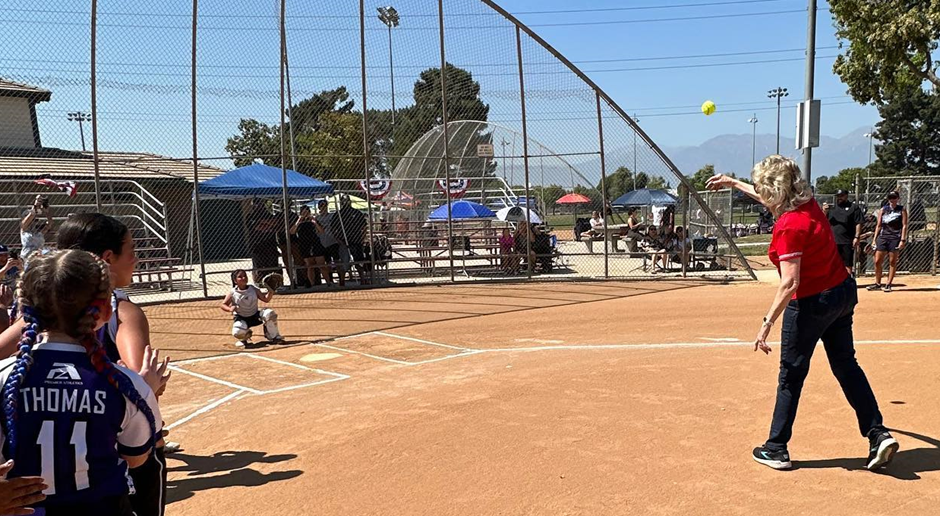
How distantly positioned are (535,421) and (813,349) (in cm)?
221

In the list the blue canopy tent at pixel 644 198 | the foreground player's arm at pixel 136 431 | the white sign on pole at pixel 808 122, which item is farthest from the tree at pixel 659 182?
the foreground player's arm at pixel 136 431

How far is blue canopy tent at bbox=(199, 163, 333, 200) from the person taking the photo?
51.1 feet

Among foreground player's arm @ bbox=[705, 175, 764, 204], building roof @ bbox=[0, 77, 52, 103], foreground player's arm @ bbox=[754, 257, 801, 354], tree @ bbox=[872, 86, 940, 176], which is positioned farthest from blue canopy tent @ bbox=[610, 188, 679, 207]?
tree @ bbox=[872, 86, 940, 176]

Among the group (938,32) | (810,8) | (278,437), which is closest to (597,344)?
(278,437)

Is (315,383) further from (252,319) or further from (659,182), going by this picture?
(659,182)

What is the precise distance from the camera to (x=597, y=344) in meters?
9.10

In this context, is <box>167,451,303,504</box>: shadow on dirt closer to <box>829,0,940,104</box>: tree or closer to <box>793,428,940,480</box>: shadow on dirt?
<box>793,428,940,480</box>: shadow on dirt

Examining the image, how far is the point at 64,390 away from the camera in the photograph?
83.7 inches

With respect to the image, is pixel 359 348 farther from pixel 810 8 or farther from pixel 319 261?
pixel 810 8

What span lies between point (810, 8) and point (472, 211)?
31.4ft

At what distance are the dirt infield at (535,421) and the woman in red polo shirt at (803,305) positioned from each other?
0.25 m

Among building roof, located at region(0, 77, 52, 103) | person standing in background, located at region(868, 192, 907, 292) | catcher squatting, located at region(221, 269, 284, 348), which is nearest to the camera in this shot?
catcher squatting, located at region(221, 269, 284, 348)

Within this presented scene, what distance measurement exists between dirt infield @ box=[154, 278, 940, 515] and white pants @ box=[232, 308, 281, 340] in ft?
1.11

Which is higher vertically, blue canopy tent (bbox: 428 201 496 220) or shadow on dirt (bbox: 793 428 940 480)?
blue canopy tent (bbox: 428 201 496 220)
